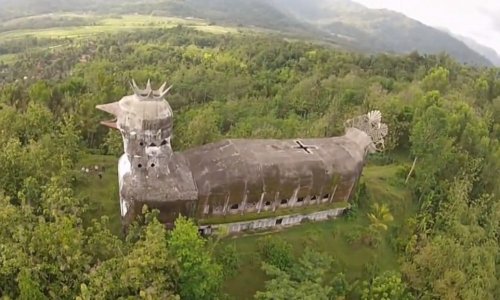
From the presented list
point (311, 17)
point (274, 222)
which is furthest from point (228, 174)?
point (311, 17)

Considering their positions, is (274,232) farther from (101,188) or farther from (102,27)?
(102,27)

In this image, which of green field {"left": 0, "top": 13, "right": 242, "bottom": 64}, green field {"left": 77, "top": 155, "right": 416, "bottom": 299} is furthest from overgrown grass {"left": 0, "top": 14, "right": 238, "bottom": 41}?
green field {"left": 77, "top": 155, "right": 416, "bottom": 299}

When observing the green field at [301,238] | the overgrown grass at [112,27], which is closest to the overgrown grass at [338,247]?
the green field at [301,238]

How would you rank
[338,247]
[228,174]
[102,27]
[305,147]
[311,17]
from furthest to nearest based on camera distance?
[311,17], [102,27], [338,247], [305,147], [228,174]

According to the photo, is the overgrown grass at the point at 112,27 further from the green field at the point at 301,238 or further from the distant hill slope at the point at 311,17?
the green field at the point at 301,238

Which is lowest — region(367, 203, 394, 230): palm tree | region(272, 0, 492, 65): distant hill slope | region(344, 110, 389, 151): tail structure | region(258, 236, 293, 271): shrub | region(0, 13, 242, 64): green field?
region(0, 13, 242, 64): green field

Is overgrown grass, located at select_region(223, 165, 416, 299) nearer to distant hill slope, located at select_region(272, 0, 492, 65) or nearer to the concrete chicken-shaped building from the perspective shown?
the concrete chicken-shaped building
